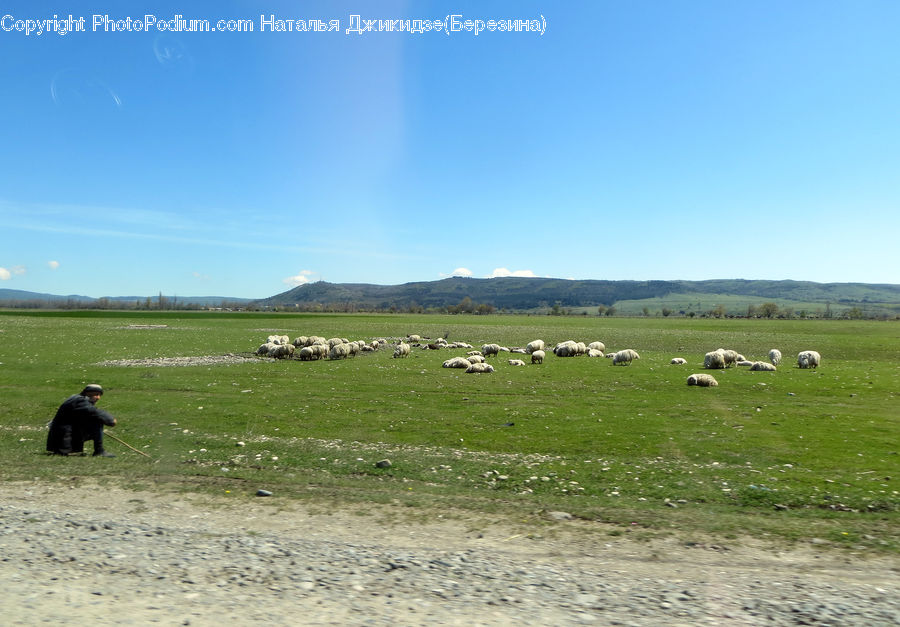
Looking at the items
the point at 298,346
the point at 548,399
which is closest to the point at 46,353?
the point at 298,346

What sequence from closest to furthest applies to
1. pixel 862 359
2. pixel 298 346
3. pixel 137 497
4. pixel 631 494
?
pixel 137 497
pixel 631 494
pixel 862 359
pixel 298 346

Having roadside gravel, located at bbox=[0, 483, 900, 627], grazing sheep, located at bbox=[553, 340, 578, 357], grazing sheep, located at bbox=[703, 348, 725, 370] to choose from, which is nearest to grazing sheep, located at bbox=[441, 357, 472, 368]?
grazing sheep, located at bbox=[553, 340, 578, 357]

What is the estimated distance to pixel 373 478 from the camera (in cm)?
1192

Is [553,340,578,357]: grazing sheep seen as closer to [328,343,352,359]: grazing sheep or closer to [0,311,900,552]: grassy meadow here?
[0,311,900,552]: grassy meadow

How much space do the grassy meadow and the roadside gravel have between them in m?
0.97

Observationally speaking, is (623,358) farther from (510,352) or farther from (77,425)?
(77,425)

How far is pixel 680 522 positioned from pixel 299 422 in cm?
1233

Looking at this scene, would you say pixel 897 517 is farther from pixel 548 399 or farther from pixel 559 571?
pixel 548 399

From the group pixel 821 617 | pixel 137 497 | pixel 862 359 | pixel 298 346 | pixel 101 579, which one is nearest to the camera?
pixel 821 617

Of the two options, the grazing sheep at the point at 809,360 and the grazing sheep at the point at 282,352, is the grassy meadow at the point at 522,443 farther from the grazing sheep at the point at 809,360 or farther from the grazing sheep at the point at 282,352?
the grazing sheep at the point at 282,352

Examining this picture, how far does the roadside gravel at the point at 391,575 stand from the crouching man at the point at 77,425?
14.8 feet

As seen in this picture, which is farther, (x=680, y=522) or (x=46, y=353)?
(x=46, y=353)

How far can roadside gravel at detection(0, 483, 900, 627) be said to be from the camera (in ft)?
19.2

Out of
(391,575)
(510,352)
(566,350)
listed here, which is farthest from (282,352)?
(391,575)
